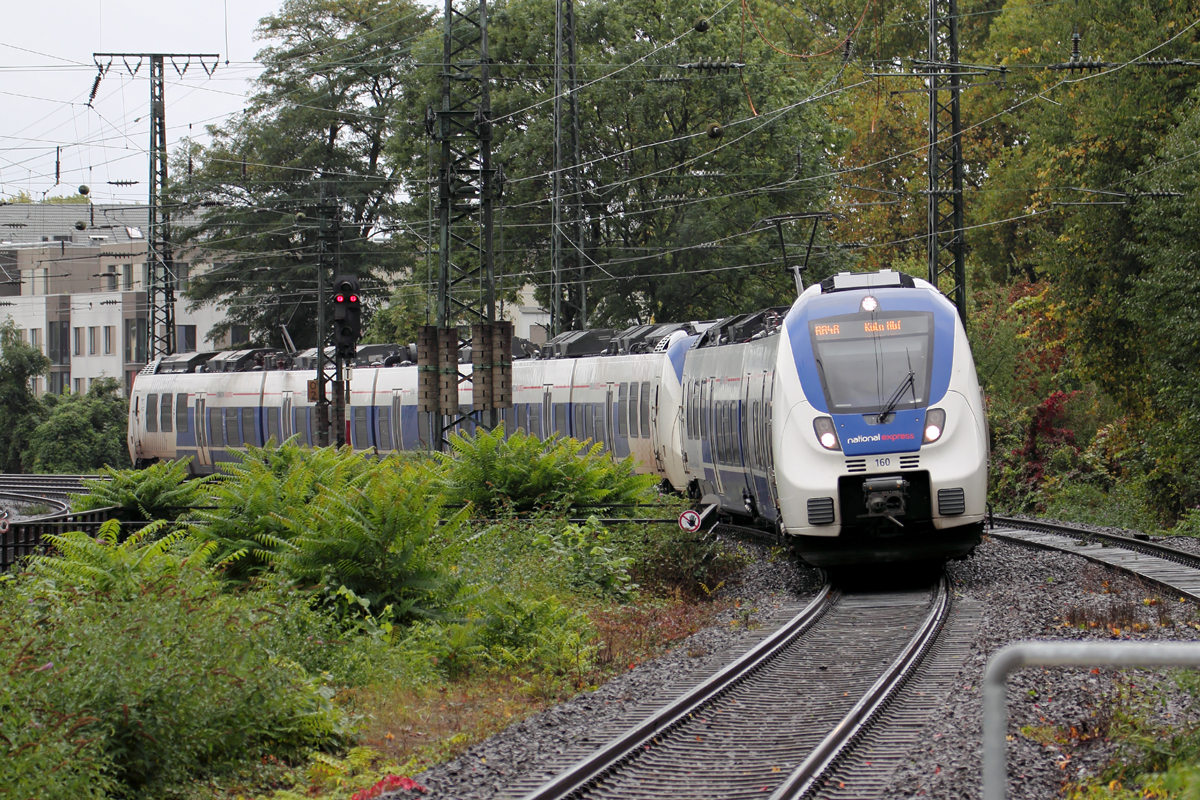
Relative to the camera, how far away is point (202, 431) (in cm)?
4053

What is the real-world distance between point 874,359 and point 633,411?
1319 centimetres

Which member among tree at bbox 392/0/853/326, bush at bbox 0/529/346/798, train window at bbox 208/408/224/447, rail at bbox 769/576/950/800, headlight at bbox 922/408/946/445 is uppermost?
tree at bbox 392/0/853/326

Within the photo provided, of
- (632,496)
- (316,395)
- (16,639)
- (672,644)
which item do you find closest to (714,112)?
(316,395)

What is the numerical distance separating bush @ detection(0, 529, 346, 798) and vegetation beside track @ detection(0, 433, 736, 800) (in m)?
0.01

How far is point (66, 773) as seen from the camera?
7.02m

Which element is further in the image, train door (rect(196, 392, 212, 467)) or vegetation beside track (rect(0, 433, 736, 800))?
train door (rect(196, 392, 212, 467))

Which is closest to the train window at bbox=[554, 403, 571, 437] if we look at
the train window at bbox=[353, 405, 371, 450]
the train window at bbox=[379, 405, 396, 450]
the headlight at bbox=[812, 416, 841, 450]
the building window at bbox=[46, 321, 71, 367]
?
the train window at bbox=[379, 405, 396, 450]

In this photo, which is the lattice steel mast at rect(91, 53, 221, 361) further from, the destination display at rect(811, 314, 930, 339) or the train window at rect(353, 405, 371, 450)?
the destination display at rect(811, 314, 930, 339)

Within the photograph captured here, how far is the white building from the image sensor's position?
7475 cm

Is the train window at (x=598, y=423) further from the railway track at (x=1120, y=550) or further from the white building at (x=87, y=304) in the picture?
the white building at (x=87, y=304)

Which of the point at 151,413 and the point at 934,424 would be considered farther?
the point at 151,413

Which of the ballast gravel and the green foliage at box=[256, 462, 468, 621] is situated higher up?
the green foliage at box=[256, 462, 468, 621]

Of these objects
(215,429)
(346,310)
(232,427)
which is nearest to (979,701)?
(346,310)

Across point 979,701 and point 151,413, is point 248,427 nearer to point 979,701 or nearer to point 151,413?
point 151,413
